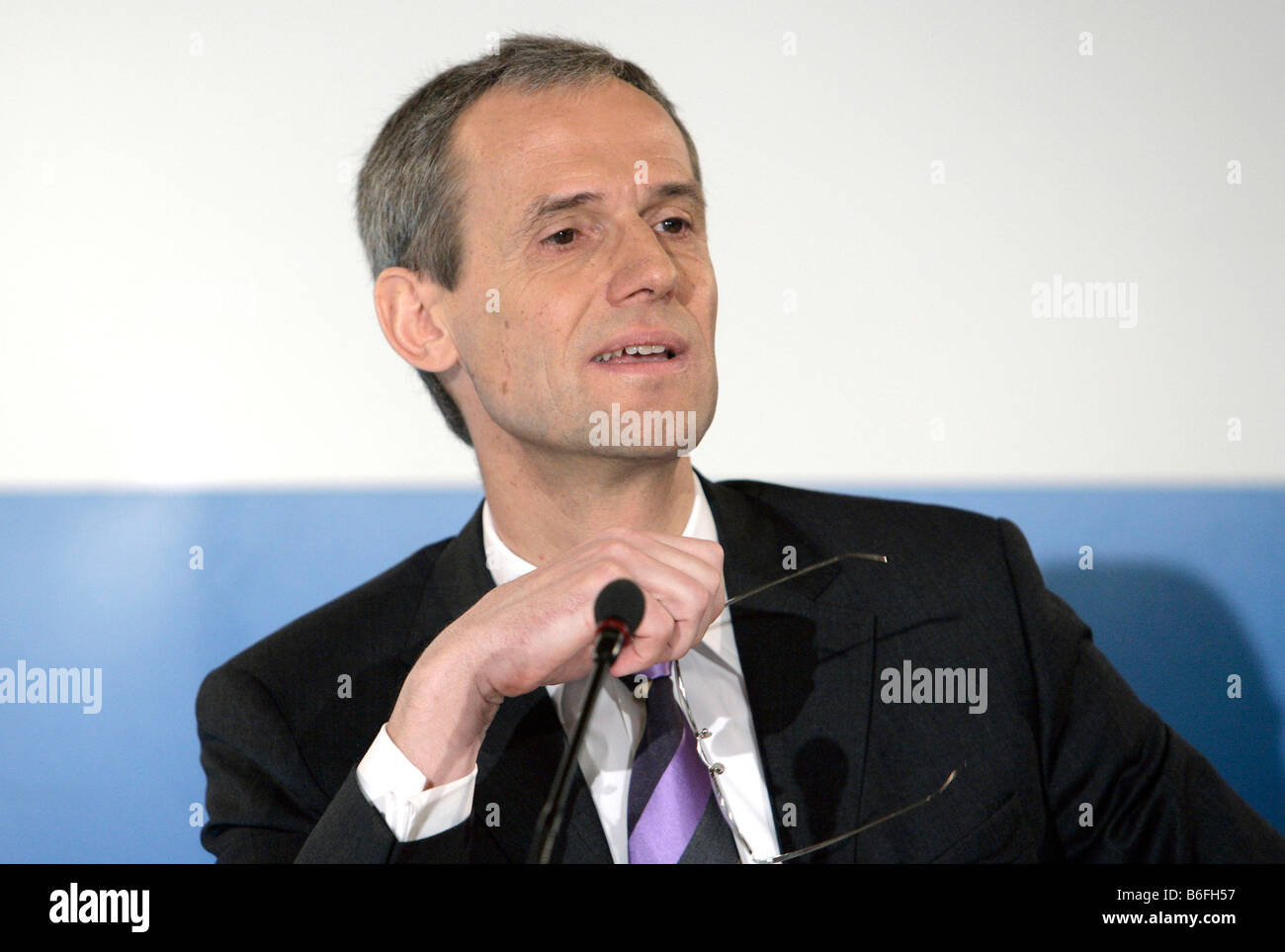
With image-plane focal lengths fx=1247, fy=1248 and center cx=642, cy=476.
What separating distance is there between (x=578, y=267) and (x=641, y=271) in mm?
116

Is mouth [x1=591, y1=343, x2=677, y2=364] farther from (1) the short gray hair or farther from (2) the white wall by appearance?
(2) the white wall

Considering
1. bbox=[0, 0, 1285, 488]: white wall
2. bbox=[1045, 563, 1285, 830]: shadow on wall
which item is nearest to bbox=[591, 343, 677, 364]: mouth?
bbox=[0, 0, 1285, 488]: white wall

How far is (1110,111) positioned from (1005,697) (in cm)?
132

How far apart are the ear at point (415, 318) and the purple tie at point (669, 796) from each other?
0.73 m

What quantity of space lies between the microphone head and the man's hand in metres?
0.19

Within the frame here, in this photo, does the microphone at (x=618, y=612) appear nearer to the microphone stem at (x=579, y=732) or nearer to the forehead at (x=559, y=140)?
the microphone stem at (x=579, y=732)

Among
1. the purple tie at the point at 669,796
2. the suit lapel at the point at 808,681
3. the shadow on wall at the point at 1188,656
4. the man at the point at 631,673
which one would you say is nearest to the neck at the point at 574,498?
the man at the point at 631,673

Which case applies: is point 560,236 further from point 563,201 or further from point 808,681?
point 808,681

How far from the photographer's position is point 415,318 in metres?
2.29

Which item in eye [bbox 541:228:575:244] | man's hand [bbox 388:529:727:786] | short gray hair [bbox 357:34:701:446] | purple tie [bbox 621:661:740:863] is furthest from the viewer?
short gray hair [bbox 357:34:701:446]

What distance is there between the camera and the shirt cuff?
169 centimetres

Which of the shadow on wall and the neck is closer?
the neck

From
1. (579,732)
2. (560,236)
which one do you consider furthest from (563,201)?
(579,732)
